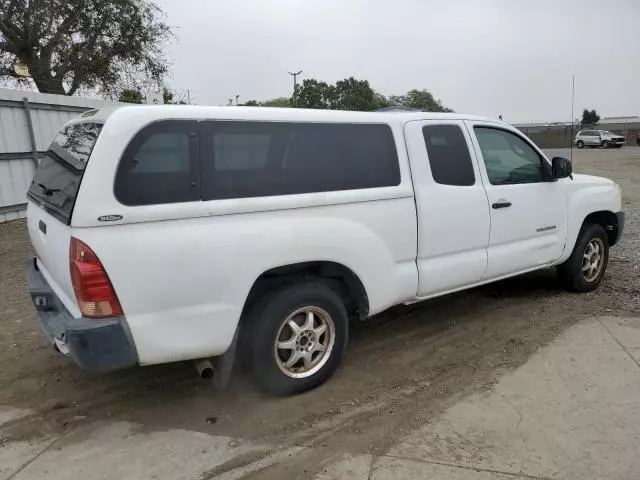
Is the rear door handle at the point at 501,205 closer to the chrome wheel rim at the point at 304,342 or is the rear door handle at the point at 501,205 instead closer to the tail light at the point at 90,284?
the chrome wheel rim at the point at 304,342

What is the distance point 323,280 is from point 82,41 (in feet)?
51.5

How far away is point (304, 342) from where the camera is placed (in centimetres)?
363

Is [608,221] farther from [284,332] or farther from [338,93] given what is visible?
[338,93]

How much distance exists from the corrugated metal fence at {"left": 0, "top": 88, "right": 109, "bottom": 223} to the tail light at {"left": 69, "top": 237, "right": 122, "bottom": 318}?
7.58 metres

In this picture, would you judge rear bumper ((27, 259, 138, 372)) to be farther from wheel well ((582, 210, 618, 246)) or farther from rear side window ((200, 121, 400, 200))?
wheel well ((582, 210, 618, 246))

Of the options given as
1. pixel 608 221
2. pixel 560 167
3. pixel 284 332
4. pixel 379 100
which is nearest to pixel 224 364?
pixel 284 332

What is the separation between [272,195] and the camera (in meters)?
3.33

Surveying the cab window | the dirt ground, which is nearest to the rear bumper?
the dirt ground

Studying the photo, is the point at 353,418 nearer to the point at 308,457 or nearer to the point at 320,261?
the point at 308,457

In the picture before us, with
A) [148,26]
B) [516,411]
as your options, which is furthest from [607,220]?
[148,26]

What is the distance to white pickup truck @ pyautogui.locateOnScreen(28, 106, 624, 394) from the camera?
9.46 feet


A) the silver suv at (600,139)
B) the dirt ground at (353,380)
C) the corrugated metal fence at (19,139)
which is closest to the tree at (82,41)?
the corrugated metal fence at (19,139)

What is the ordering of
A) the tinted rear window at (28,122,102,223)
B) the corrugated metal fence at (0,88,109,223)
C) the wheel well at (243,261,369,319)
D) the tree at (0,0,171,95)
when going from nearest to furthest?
the tinted rear window at (28,122,102,223)
the wheel well at (243,261,369,319)
the corrugated metal fence at (0,88,109,223)
the tree at (0,0,171,95)

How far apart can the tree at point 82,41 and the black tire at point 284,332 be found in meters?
15.0
